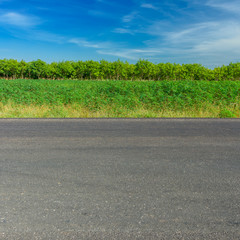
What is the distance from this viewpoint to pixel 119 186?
4.08m

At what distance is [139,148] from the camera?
6.54m

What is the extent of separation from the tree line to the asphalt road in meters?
97.6

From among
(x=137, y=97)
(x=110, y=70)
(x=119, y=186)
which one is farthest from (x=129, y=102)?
(x=110, y=70)

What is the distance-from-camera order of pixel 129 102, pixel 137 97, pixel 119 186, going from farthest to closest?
pixel 137 97 < pixel 129 102 < pixel 119 186

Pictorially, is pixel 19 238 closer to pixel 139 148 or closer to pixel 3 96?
pixel 139 148

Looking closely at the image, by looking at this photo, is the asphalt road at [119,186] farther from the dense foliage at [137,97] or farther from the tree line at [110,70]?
the tree line at [110,70]

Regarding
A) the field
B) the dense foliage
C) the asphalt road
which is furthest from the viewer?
the dense foliage

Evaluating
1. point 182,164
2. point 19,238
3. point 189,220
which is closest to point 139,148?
point 182,164

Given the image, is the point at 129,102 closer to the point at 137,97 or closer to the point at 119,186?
the point at 137,97

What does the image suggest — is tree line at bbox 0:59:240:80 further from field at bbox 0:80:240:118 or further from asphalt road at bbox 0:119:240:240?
asphalt road at bbox 0:119:240:240

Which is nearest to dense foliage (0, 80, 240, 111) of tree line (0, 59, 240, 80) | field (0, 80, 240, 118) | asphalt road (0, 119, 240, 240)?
field (0, 80, 240, 118)

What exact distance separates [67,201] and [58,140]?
3.93 meters

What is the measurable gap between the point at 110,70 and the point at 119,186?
10385 cm

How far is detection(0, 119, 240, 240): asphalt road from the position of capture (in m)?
2.92
